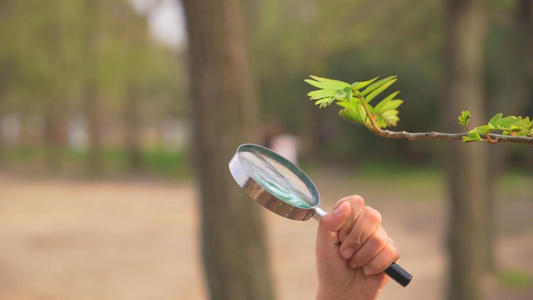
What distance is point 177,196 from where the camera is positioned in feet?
59.7

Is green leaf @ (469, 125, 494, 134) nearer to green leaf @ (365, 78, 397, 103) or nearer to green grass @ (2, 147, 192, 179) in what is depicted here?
green leaf @ (365, 78, 397, 103)

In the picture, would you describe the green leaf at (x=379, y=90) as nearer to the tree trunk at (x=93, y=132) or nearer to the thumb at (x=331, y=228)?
the thumb at (x=331, y=228)

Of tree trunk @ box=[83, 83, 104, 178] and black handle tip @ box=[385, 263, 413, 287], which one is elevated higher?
black handle tip @ box=[385, 263, 413, 287]

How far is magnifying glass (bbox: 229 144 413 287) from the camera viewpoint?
132 centimetres

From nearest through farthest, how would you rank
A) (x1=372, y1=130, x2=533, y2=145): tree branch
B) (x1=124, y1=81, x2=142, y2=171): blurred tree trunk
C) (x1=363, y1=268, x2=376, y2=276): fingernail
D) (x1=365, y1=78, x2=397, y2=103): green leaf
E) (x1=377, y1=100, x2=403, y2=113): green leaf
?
(x1=372, y1=130, x2=533, y2=145): tree branch
(x1=365, y1=78, x2=397, y2=103): green leaf
(x1=377, y1=100, x2=403, y2=113): green leaf
(x1=363, y1=268, x2=376, y2=276): fingernail
(x1=124, y1=81, x2=142, y2=171): blurred tree trunk

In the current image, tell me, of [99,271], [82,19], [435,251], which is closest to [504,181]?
[435,251]

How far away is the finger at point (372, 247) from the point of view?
1.40 m

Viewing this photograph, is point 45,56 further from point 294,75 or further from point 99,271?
point 99,271

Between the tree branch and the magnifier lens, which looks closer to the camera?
the tree branch

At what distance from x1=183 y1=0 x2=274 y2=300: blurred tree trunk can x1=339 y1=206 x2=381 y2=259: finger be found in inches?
96.0

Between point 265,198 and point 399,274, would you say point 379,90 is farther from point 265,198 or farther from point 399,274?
point 399,274

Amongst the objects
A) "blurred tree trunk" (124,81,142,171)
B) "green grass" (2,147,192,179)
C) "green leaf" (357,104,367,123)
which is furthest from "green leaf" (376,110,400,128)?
"blurred tree trunk" (124,81,142,171)

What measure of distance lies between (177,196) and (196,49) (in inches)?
585

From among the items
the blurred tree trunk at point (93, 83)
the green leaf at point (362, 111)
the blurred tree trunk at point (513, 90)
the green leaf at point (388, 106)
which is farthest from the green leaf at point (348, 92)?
the blurred tree trunk at point (93, 83)
